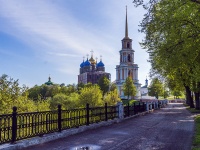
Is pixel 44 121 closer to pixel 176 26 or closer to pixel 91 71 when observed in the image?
pixel 176 26

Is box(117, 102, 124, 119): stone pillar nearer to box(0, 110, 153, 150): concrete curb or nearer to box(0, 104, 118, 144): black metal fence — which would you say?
box(0, 104, 118, 144): black metal fence

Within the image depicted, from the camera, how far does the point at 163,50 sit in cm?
1507

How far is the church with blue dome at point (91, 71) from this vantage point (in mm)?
125125

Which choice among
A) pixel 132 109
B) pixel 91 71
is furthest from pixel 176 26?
pixel 91 71

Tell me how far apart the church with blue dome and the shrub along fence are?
357 ft

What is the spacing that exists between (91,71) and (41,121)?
120 metres

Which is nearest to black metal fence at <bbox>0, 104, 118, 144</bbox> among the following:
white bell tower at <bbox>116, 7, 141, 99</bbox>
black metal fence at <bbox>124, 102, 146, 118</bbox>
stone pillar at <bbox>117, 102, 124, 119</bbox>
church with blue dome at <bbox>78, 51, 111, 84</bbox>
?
Result: stone pillar at <bbox>117, 102, 124, 119</bbox>

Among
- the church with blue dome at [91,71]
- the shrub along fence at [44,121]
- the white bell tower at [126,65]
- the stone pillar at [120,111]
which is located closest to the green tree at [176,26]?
the stone pillar at [120,111]

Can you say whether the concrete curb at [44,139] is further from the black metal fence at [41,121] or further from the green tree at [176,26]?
the green tree at [176,26]

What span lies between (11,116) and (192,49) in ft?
35.6

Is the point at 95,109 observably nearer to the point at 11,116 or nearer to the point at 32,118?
the point at 32,118

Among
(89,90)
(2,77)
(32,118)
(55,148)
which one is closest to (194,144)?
(55,148)

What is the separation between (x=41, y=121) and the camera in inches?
374

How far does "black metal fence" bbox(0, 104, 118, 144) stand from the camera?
323 inches
